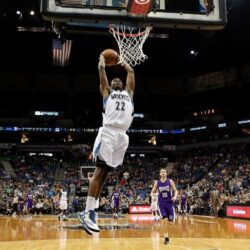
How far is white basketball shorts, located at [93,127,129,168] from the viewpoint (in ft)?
14.8

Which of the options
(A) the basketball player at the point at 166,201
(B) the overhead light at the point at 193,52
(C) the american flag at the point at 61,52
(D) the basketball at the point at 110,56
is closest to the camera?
(D) the basketball at the point at 110,56

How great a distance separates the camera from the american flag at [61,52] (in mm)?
24594

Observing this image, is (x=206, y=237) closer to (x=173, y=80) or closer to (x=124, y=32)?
(x=124, y=32)

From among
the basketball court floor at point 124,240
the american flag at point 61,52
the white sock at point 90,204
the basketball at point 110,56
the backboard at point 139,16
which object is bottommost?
the basketball court floor at point 124,240

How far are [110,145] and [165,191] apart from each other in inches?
237

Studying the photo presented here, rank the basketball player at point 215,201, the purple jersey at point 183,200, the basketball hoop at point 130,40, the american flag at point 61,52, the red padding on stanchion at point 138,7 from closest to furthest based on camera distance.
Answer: the red padding on stanchion at point 138,7
the basketball hoop at point 130,40
the basketball player at point 215,201
the purple jersey at point 183,200
the american flag at point 61,52

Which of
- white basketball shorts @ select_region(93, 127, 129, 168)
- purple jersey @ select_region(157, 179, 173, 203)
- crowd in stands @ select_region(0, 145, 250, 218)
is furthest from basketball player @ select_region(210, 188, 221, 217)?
white basketball shorts @ select_region(93, 127, 129, 168)

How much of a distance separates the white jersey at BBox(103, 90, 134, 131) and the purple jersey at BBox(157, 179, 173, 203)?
19.2ft

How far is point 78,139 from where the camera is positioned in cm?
3634

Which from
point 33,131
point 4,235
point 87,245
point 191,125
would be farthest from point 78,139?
point 87,245

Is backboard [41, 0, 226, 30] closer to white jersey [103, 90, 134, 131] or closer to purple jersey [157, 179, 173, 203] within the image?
white jersey [103, 90, 134, 131]

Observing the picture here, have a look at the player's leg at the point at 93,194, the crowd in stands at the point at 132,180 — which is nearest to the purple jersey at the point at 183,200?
the crowd in stands at the point at 132,180

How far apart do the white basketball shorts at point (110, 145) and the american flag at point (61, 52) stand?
65.3 ft

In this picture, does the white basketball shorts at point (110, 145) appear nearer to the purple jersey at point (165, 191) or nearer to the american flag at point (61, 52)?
the purple jersey at point (165, 191)
